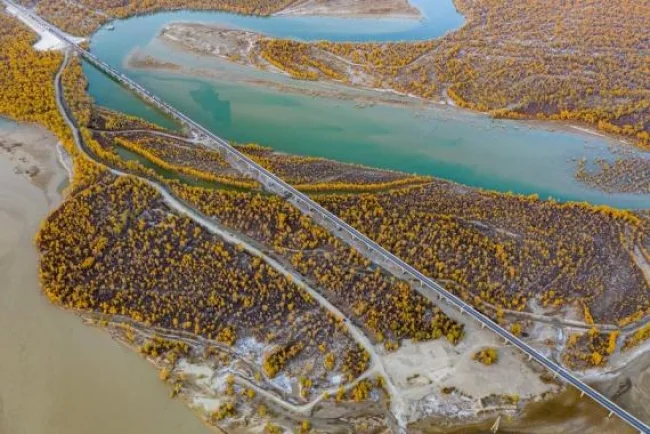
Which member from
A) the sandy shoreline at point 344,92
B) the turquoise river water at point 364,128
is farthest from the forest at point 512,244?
the sandy shoreline at point 344,92

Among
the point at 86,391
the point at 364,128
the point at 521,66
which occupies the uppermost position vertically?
the point at 521,66

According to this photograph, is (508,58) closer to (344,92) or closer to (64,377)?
(344,92)

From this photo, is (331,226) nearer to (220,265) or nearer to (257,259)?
(257,259)

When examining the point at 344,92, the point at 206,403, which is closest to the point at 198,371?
the point at 206,403

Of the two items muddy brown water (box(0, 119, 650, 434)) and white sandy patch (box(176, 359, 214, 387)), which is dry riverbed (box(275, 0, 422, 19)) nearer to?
muddy brown water (box(0, 119, 650, 434))

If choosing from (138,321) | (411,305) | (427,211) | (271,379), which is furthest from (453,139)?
(138,321)

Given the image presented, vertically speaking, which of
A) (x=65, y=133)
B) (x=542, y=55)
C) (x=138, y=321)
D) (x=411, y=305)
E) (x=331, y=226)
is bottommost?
(x=138, y=321)

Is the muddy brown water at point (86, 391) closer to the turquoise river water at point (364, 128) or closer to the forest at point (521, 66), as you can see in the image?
the turquoise river water at point (364, 128)
